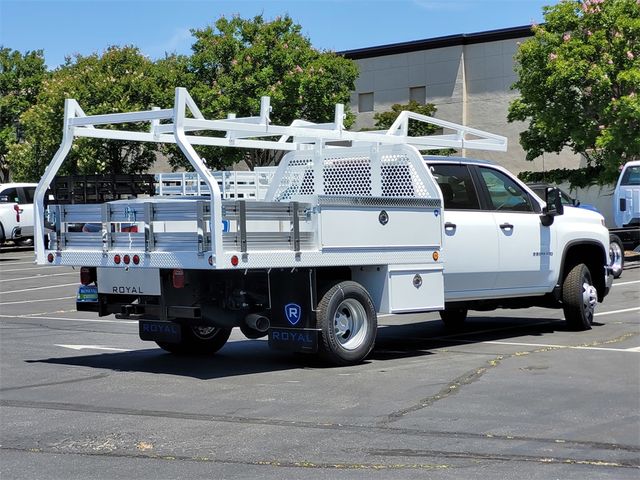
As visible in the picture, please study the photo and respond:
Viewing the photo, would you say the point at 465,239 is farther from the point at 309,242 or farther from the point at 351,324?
the point at 309,242

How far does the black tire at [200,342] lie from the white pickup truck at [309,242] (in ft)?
0.05

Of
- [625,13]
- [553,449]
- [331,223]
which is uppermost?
[625,13]

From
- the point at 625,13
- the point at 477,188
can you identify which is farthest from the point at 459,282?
the point at 625,13

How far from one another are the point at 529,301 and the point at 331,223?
372 centimetres

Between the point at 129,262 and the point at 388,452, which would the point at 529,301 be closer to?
the point at 129,262

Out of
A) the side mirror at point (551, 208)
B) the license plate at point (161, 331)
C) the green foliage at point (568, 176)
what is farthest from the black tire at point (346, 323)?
the green foliage at point (568, 176)

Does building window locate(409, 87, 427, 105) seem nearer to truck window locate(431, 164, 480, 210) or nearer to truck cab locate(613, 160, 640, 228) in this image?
truck cab locate(613, 160, 640, 228)

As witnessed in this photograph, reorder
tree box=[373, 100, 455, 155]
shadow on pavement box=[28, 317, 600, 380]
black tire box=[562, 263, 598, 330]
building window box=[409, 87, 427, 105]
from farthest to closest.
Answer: building window box=[409, 87, 427, 105]
tree box=[373, 100, 455, 155]
black tire box=[562, 263, 598, 330]
shadow on pavement box=[28, 317, 600, 380]

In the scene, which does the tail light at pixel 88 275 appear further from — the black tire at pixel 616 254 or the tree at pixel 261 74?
the tree at pixel 261 74

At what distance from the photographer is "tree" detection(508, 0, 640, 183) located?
108ft

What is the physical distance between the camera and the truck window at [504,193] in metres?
12.2

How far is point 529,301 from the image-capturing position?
41.9 ft

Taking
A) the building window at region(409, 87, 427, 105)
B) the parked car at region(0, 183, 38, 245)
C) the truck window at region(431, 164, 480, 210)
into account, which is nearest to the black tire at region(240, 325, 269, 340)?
the truck window at region(431, 164, 480, 210)

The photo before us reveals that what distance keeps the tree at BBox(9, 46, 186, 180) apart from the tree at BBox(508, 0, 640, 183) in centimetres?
1440
